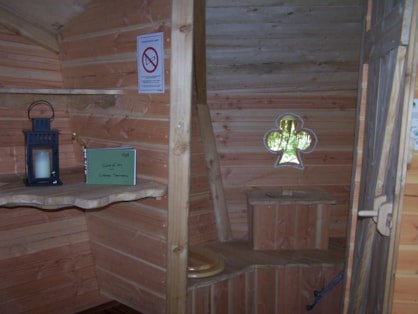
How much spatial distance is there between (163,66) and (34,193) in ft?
→ 2.26

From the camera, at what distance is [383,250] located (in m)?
1.48

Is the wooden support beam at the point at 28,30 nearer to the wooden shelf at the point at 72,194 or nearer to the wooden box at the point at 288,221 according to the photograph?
the wooden shelf at the point at 72,194

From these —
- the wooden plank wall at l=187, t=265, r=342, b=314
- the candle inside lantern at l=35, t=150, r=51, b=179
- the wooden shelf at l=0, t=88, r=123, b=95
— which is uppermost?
the wooden shelf at l=0, t=88, r=123, b=95

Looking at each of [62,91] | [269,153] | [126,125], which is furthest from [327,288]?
[62,91]

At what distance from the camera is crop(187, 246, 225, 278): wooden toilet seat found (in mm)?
2301

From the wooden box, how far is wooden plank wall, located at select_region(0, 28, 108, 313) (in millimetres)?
1114

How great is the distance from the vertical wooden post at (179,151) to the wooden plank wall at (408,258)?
0.82m

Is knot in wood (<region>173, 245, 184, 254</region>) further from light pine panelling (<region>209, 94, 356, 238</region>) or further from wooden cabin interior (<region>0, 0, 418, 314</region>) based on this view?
light pine panelling (<region>209, 94, 356, 238</region>)

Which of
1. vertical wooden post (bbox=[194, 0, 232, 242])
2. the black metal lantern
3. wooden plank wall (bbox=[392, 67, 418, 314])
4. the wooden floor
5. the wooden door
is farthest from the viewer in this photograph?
vertical wooden post (bbox=[194, 0, 232, 242])

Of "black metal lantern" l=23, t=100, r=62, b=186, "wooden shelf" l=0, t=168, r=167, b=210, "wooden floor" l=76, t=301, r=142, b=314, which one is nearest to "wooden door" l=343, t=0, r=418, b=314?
"wooden shelf" l=0, t=168, r=167, b=210

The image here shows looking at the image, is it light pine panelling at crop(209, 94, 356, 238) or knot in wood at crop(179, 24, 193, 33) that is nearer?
knot in wood at crop(179, 24, 193, 33)

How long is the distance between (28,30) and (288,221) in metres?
1.89

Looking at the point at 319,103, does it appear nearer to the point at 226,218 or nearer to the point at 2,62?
the point at 226,218

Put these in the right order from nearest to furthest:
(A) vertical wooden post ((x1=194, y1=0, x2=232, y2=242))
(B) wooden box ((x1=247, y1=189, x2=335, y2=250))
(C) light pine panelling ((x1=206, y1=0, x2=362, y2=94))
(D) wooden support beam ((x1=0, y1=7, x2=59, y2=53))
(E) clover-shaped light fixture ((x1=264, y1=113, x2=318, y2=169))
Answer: (D) wooden support beam ((x1=0, y1=7, x2=59, y2=53)) < (C) light pine panelling ((x1=206, y1=0, x2=362, y2=94)) < (B) wooden box ((x1=247, y1=189, x2=335, y2=250)) < (A) vertical wooden post ((x1=194, y1=0, x2=232, y2=242)) < (E) clover-shaped light fixture ((x1=264, y1=113, x2=318, y2=169))
